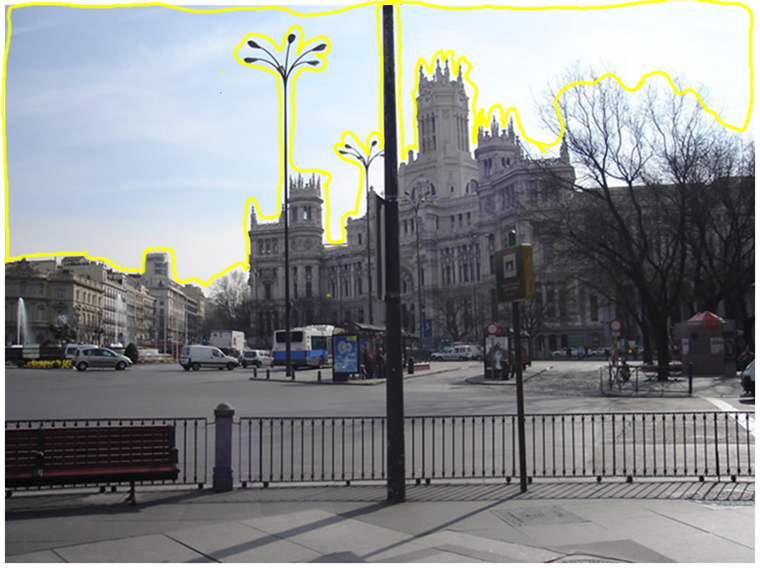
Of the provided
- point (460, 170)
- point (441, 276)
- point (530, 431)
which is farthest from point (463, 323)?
point (530, 431)

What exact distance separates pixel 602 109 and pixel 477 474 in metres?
26.7

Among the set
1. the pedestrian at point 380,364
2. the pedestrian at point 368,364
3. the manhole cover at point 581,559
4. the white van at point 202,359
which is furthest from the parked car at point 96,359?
the manhole cover at point 581,559

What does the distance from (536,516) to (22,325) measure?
81620 mm

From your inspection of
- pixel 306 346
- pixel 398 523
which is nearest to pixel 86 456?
pixel 398 523

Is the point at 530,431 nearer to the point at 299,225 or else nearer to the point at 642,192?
the point at 642,192

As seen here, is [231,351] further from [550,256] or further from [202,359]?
[550,256]

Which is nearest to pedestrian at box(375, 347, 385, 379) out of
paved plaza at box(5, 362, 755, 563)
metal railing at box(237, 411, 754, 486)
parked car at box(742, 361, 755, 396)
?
parked car at box(742, 361, 755, 396)

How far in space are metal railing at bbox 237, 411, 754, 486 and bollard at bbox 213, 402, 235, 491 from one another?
343 millimetres

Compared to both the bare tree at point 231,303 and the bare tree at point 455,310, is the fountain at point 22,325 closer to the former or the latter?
the bare tree at point 231,303

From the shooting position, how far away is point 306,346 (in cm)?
5138

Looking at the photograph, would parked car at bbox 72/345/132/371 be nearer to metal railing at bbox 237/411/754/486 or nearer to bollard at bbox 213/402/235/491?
metal railing at bbox 237/411/754/486

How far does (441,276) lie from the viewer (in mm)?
126938

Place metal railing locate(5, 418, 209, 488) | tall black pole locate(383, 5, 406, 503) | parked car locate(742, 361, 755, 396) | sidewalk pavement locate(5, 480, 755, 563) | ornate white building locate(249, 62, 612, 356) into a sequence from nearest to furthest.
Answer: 1. sidewalk pavement locate(5, 480, 755, 563)
2. tall black pole locate(383, 5, 406, 503)
3. metal railing locate(5, 418, 209, 488)
4. parked car locate(742, 361, 755, 396)
5. ornate white building locate(249, 62, 612, 356)

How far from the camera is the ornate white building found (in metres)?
98.8
